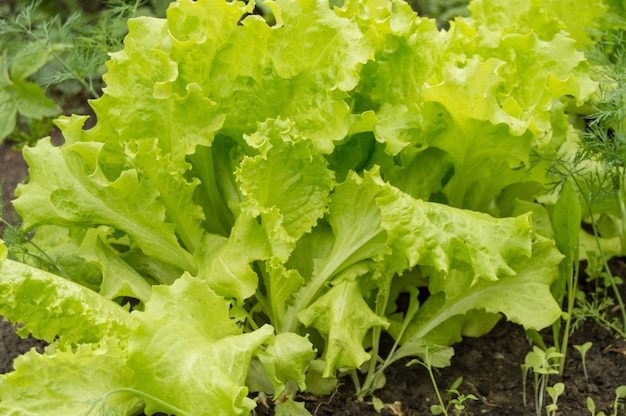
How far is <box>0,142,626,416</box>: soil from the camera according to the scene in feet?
9.17

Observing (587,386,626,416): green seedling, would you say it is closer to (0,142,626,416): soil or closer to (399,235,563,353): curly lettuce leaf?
(0,142,626,416): soil

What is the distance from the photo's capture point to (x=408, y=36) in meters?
2.83

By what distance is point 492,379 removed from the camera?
2996mm

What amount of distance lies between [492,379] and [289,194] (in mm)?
1037

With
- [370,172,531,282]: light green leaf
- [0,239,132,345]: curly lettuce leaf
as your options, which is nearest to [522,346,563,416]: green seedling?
[370,172,531,282]: light green leaf

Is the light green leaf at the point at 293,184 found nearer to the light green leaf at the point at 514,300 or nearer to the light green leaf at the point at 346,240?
the light green leaf at the point at 346,240

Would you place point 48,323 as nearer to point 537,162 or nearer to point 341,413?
point 341,413

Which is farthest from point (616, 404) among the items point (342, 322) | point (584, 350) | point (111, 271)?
point (111, 271)

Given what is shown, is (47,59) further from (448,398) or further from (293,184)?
(448,398)

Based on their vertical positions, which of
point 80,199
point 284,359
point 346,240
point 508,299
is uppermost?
point 80,199

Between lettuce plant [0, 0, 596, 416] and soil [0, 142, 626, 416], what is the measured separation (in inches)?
3.7

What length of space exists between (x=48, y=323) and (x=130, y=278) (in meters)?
0.39

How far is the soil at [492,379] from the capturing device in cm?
279

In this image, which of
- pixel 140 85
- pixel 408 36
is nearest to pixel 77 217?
pixel 140 85
